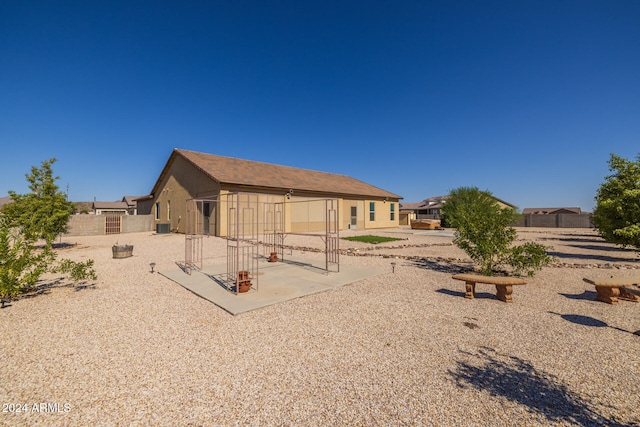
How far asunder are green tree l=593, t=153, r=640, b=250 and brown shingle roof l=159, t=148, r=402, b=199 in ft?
58.9

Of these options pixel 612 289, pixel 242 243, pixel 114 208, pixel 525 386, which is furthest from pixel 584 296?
pixel 114 208

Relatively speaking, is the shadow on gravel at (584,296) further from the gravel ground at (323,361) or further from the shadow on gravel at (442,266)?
the shadow on gravel at (442,266)

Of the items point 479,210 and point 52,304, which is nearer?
point 52,304

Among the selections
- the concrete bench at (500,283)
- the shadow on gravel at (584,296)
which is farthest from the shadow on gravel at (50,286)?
the shadow on gravel at (584,296)

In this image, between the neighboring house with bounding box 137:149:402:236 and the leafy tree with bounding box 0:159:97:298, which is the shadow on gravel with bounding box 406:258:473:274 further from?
the leafy tree with bounding box 0:159:97:298

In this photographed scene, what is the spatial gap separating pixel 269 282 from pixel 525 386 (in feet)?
19.2

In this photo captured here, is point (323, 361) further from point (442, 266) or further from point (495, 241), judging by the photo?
point (442, 266)

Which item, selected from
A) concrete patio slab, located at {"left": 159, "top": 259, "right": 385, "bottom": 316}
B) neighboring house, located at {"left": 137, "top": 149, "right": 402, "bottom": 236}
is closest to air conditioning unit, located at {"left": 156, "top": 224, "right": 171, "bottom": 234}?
neighboring house, located at {"left": 137, "top": 149, "right": 402, "bottom": 236}

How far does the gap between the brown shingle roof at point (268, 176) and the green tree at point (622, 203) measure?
58.9 feet

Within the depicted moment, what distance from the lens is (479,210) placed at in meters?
8.45

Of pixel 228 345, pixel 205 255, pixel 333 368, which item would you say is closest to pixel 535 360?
pixel 333 368

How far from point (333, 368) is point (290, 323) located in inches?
62.1

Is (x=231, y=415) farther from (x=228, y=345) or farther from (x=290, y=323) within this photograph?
(x=290, y=323)

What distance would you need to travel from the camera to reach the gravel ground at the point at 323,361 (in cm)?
265
